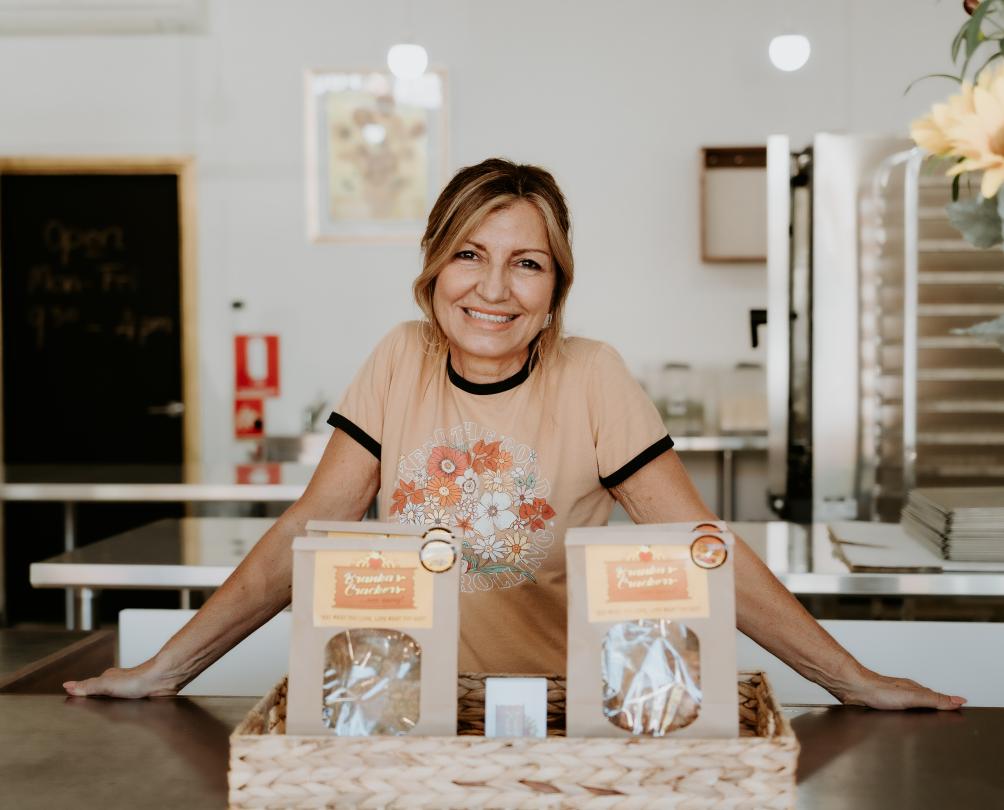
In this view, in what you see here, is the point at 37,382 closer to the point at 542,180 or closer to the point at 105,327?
the point at 105,327

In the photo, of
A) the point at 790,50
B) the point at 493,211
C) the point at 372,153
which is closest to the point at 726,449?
the point at 790,50

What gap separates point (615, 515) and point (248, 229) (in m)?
2.60

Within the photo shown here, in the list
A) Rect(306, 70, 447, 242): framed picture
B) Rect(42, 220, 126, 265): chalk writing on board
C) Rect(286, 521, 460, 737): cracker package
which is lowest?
Rect(286, 521, 460, 737): cracker package

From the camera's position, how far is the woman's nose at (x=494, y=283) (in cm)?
167

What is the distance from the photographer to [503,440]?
169cm

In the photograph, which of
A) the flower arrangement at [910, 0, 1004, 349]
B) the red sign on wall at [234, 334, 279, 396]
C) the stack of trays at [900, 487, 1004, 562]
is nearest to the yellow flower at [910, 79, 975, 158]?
the flower arrangement at [910, 0, 1004, 349]

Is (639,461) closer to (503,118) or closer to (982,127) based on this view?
(982,127)

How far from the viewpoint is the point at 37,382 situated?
6.03m

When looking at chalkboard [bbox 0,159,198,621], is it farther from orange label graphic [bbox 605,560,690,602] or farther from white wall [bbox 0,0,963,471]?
orange label graphic [bbox 605,560,690,602]

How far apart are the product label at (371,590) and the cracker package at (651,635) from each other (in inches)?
5.8

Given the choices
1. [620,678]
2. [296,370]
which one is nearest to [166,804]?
[620,678]

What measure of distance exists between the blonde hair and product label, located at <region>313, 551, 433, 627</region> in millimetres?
727

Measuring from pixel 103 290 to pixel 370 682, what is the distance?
17.8 feet

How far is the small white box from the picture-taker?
1126 mm
